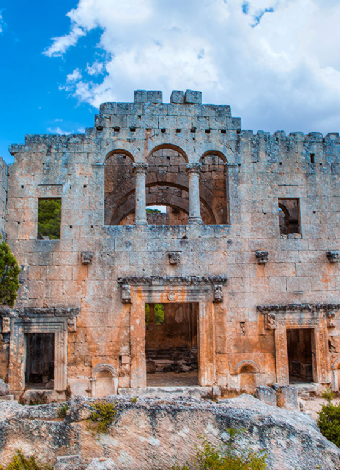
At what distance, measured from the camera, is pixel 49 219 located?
31.7 m

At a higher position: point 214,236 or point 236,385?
point 214,236

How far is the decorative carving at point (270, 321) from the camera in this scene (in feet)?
43.2

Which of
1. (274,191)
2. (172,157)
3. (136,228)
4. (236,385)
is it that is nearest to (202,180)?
(172,157)

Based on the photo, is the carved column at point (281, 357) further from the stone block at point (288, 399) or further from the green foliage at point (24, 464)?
the green foliage at point (24, 464)

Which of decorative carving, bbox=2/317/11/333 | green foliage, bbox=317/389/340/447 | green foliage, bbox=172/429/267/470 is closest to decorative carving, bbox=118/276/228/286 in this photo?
decorative carving, bbox=2/317/11/333

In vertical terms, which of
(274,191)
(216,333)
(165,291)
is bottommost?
(216,333)

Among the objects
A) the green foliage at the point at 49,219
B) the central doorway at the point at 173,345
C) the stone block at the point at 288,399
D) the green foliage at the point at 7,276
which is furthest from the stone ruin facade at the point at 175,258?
the green foliage at the point at 49,219

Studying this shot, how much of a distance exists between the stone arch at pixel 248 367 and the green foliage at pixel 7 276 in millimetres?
6696

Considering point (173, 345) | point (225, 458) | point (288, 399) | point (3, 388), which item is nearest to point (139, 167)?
point (3, 388)

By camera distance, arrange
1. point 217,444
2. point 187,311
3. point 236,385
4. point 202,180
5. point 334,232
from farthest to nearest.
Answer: point 187,311 → point 202,180 → point 334,232 → point 236,385 → point 217,444

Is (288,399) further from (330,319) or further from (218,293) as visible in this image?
(330,319)

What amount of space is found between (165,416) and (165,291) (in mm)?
5678

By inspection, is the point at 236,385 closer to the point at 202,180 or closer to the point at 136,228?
the point at 136,228

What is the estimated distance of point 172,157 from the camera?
55.8 feet
